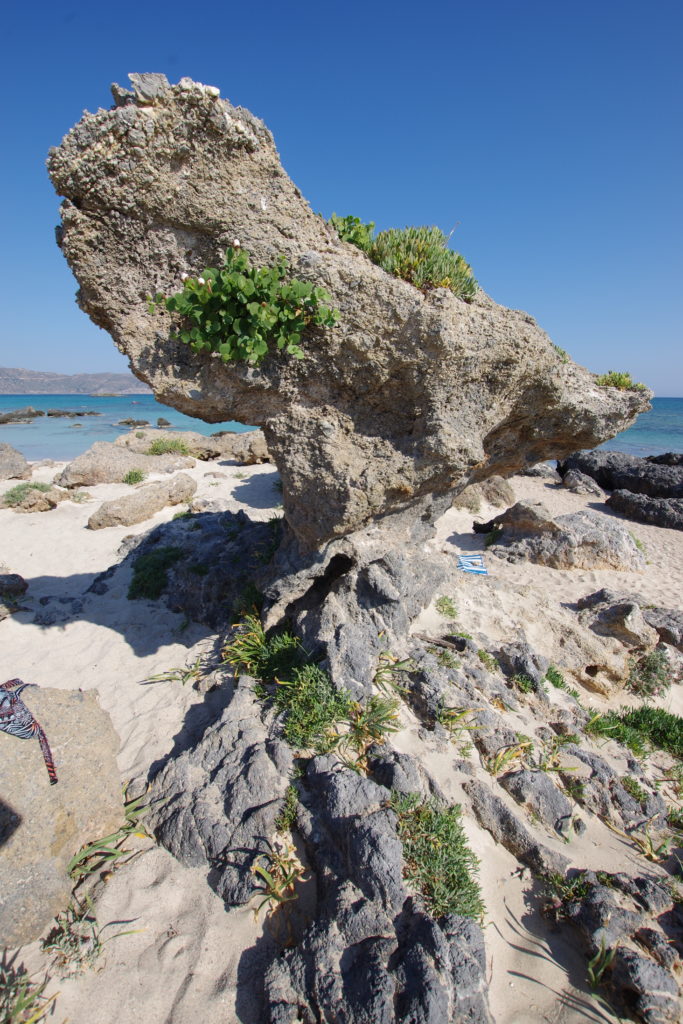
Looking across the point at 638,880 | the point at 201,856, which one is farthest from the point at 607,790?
the point at 201,856

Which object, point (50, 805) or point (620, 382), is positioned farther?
point (620, 382)

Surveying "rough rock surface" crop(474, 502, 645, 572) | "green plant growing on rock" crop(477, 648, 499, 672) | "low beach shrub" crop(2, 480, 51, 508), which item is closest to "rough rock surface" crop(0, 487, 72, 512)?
"low beach shrub" crop(2, 480, 51, 508)

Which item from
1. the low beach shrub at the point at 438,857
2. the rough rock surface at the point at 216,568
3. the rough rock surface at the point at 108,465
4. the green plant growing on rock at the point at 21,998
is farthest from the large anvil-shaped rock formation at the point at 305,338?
the rough rock surface at the point at 108,465

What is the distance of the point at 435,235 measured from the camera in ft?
15.6

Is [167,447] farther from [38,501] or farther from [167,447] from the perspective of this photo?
[38,501]

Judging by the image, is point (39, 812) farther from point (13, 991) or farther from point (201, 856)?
point (201, 856)

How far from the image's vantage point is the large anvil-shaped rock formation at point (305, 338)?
3.92m

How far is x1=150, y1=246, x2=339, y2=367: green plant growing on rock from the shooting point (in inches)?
159

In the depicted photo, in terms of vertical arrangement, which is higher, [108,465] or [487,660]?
[108,465]

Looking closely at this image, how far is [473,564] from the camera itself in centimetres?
956

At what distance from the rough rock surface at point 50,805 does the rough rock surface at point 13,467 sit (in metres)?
15.4

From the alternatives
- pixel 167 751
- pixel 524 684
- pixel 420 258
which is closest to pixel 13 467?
pixel 167 751

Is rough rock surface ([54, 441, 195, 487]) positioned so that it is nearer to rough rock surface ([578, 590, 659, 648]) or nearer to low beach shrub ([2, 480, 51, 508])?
low beach shrub ([2, 480, 51, 508])

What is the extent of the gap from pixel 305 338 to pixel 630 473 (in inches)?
837
